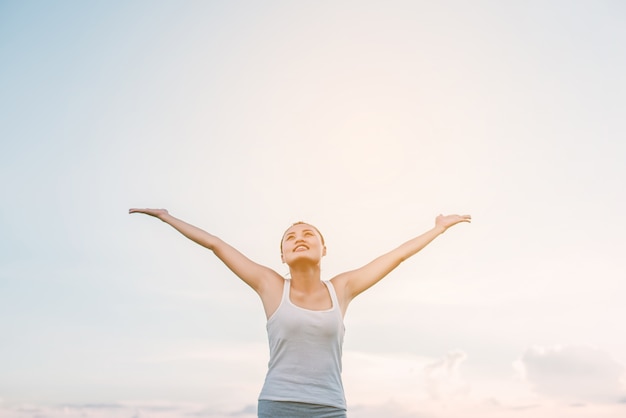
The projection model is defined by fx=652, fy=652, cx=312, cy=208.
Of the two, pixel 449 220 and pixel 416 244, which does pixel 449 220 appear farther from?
pixel 416 244

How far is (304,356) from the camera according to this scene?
5898 millimetres

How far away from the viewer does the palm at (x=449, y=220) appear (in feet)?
24.6

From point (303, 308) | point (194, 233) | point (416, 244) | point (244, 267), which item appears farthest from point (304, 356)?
point (416, 244)

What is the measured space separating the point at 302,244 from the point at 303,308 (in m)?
0.75

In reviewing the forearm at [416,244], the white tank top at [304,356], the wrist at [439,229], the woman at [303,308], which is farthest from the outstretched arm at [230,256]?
the wrist at [439,229]

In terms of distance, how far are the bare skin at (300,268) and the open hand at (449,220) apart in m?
0.50

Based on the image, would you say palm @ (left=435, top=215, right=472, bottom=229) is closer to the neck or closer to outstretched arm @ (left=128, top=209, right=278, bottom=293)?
the neck

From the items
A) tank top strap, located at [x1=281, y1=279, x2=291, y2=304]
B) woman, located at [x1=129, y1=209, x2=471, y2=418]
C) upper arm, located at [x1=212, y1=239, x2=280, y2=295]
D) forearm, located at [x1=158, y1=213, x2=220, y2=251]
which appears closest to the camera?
woman, located at [x1=129, y1=209, x2=471, y2=418]

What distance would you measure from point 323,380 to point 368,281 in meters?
1.38

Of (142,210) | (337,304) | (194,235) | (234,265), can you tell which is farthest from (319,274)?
(142,210)

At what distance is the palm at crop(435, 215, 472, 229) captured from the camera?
7.49m

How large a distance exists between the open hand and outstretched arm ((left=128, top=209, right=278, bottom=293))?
6.89 ft

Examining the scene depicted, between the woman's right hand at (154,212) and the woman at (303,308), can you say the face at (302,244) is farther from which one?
the woman's right hand at (154,212)

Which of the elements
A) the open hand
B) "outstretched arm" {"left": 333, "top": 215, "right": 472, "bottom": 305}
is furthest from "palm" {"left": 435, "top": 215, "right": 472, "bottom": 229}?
"outstretched arm" {"left": 333, "top": 215, "right": 472, "bottom": 305}
